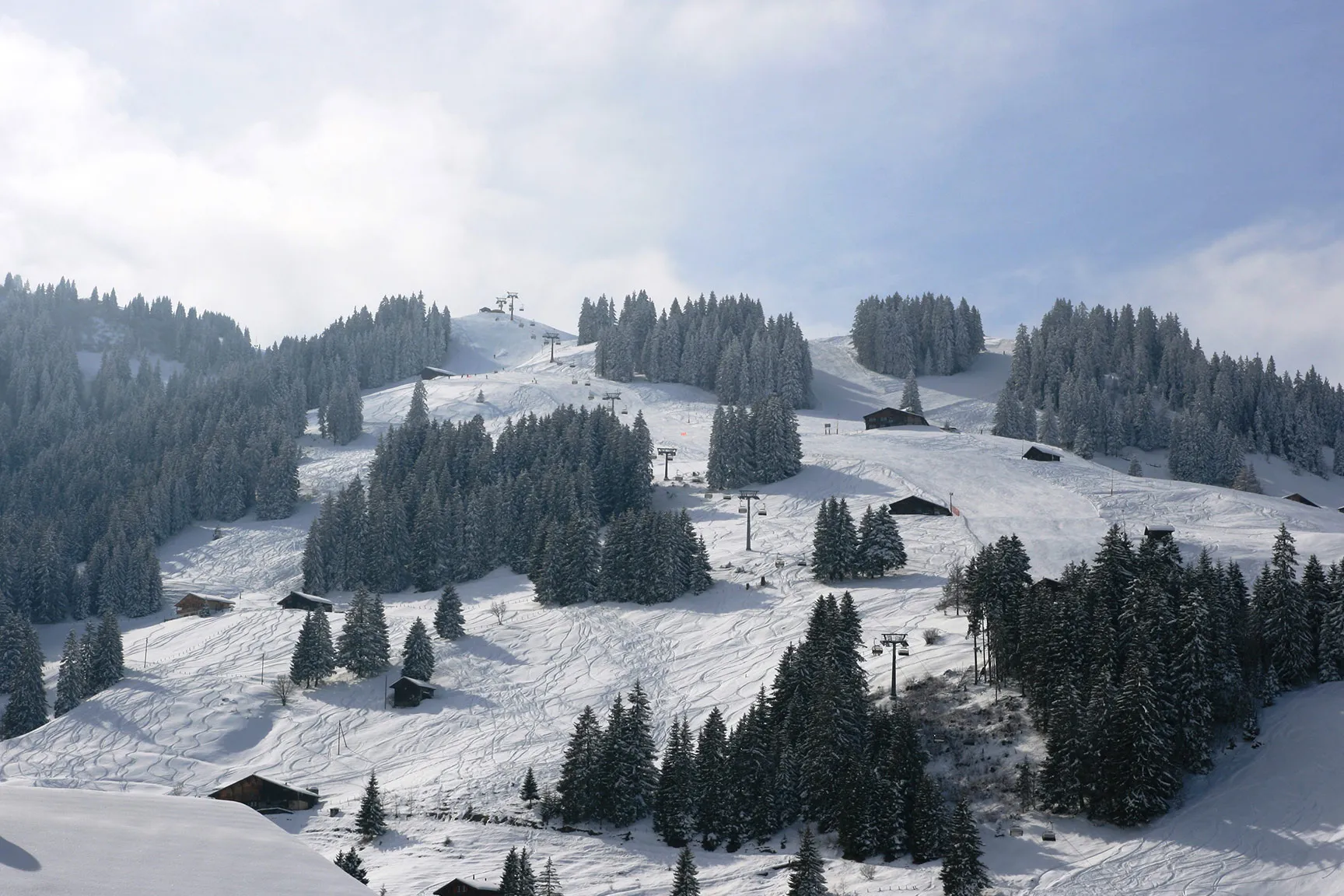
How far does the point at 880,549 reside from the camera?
7975 cm

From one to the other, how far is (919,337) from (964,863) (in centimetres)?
15229

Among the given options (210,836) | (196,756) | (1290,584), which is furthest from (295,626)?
(210,836)

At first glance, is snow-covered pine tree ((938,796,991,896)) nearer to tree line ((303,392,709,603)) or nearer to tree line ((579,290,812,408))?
tree line ((303,392,709,603))

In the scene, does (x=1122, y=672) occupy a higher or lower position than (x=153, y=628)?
higher

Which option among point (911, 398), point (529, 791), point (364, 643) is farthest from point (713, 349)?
point (529, 791)

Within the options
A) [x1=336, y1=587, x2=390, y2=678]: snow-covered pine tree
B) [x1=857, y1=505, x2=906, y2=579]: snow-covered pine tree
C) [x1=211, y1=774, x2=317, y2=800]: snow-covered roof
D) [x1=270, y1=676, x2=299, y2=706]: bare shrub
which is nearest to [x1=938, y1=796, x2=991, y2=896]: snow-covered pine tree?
[x1=211, y1=774, x2=317, y2=800]: snow-covered roof

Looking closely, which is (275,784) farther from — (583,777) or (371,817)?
(583,777)

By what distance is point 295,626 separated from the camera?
83.9 m

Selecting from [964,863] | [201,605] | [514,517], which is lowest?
[964,863]

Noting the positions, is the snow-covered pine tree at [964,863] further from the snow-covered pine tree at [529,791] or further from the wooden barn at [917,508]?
the wooden barn at [917,508]

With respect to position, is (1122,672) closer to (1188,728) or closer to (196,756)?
(1188,728)

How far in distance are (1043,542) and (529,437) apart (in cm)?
5539

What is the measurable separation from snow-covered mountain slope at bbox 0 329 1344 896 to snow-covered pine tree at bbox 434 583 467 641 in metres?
1.22

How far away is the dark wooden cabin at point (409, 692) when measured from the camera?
68219 millimetres
